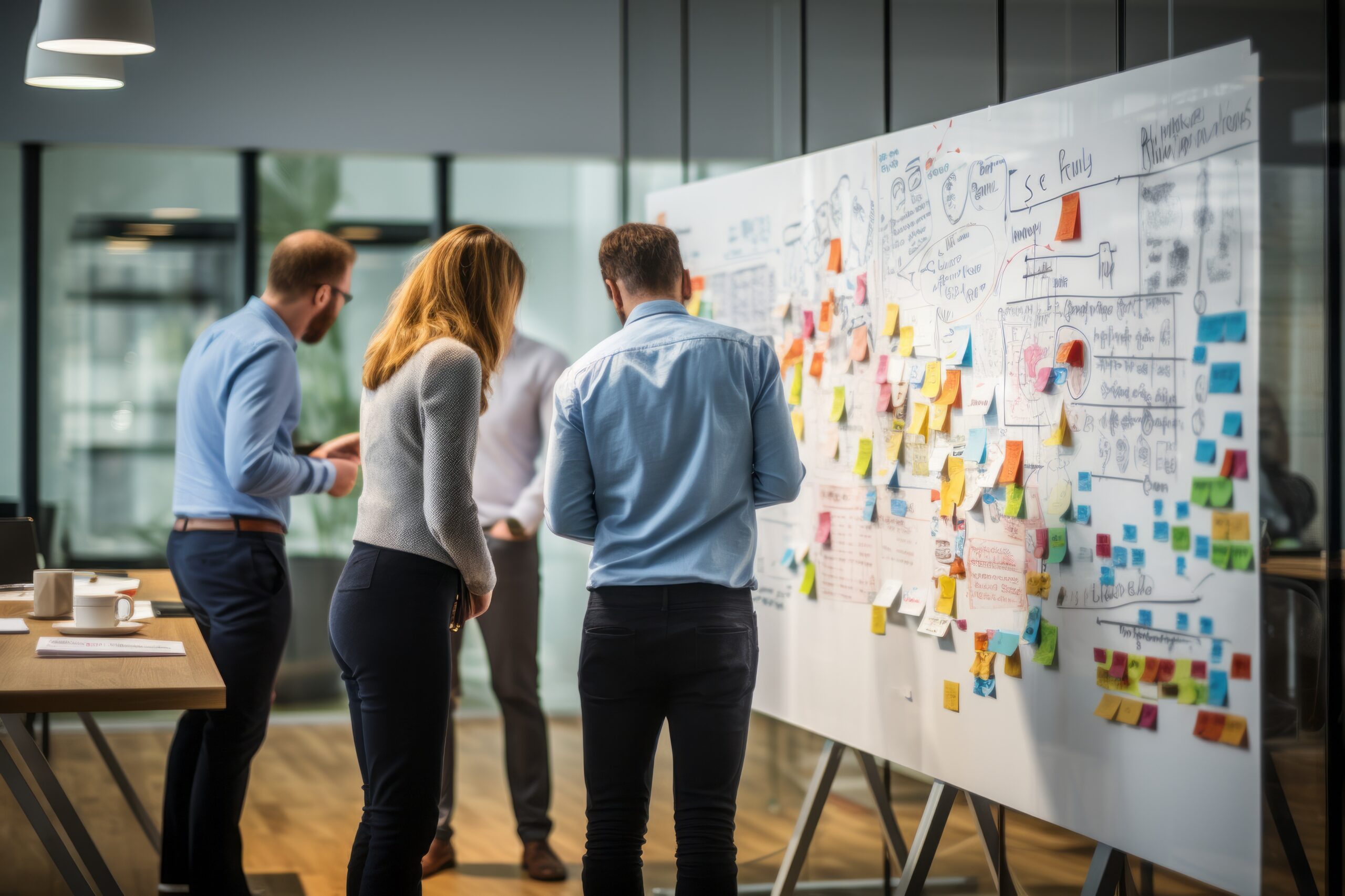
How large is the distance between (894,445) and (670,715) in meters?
0.75

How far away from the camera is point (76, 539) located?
4.83 meters

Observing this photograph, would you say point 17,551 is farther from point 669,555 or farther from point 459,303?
point 669,555

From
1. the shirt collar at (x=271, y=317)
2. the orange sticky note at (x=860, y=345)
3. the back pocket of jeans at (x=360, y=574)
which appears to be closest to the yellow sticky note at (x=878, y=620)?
the orange sticky note at (x=860, y=345)

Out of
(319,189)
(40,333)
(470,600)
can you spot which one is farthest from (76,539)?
(470,600)

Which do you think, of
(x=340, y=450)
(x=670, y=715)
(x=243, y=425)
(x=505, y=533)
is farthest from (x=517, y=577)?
(x=670, y=715)

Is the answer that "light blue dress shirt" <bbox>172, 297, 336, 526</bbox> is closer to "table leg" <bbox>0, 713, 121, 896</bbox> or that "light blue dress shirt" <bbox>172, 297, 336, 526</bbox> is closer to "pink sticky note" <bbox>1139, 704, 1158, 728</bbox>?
"table leg" <bbox>0, 713, 121, 896</bbox>

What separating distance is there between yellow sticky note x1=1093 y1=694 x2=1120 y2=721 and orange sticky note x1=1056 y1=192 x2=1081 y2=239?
0.75m

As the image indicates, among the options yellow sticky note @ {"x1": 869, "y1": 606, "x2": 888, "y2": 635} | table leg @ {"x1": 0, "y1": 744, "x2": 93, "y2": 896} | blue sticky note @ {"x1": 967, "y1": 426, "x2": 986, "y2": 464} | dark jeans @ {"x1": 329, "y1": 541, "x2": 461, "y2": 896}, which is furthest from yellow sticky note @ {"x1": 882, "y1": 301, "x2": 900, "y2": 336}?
table leg @ {"x1": 0, "y1": 744, "x2": 93, "y2": 896}

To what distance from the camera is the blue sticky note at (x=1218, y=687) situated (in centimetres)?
180

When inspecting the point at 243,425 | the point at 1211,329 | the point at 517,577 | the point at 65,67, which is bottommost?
the point at 517,577

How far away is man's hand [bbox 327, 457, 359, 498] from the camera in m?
2.83

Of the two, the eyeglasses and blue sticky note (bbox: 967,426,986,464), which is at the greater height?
the eyeglasses

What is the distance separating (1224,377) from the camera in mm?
1797

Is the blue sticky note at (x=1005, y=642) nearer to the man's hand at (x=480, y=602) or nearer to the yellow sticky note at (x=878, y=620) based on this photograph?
the yellow sticky note at (x=878, y=620)
